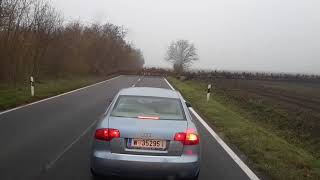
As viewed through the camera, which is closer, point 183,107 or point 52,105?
point 183,107

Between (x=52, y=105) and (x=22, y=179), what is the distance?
11127 millimetres

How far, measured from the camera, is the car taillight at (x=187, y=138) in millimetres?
5805

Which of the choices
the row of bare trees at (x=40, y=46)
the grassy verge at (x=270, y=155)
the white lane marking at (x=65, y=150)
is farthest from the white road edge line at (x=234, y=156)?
the row of bare trees at (x=40, y=46)

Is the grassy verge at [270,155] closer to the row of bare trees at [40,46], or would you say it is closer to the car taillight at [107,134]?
the car taillight at [107,134]

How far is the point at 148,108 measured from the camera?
666 cm

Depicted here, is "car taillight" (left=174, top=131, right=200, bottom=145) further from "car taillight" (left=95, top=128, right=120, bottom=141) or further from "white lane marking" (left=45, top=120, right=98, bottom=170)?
"white lane marking" (left=45, top=120, right=98, bottom=170)

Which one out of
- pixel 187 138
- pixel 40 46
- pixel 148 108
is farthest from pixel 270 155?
pixel 40 46

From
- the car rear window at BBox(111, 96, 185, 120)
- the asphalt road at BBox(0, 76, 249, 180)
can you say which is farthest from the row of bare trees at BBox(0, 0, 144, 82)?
the car rear window at BBox(111, 96, 185, 120)

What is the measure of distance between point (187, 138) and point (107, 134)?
1.07 metres

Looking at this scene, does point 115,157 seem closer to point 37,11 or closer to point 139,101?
point 139,101

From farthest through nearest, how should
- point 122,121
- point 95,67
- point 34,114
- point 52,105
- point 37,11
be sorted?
point 95,67 < point 37,11 < point 52,105 < point 34,114 < point 122,121

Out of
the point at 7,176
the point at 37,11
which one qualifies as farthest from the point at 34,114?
the point at 37,11

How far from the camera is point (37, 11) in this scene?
3444 centimetres

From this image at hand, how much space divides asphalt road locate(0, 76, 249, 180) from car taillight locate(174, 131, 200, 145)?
100 cm
